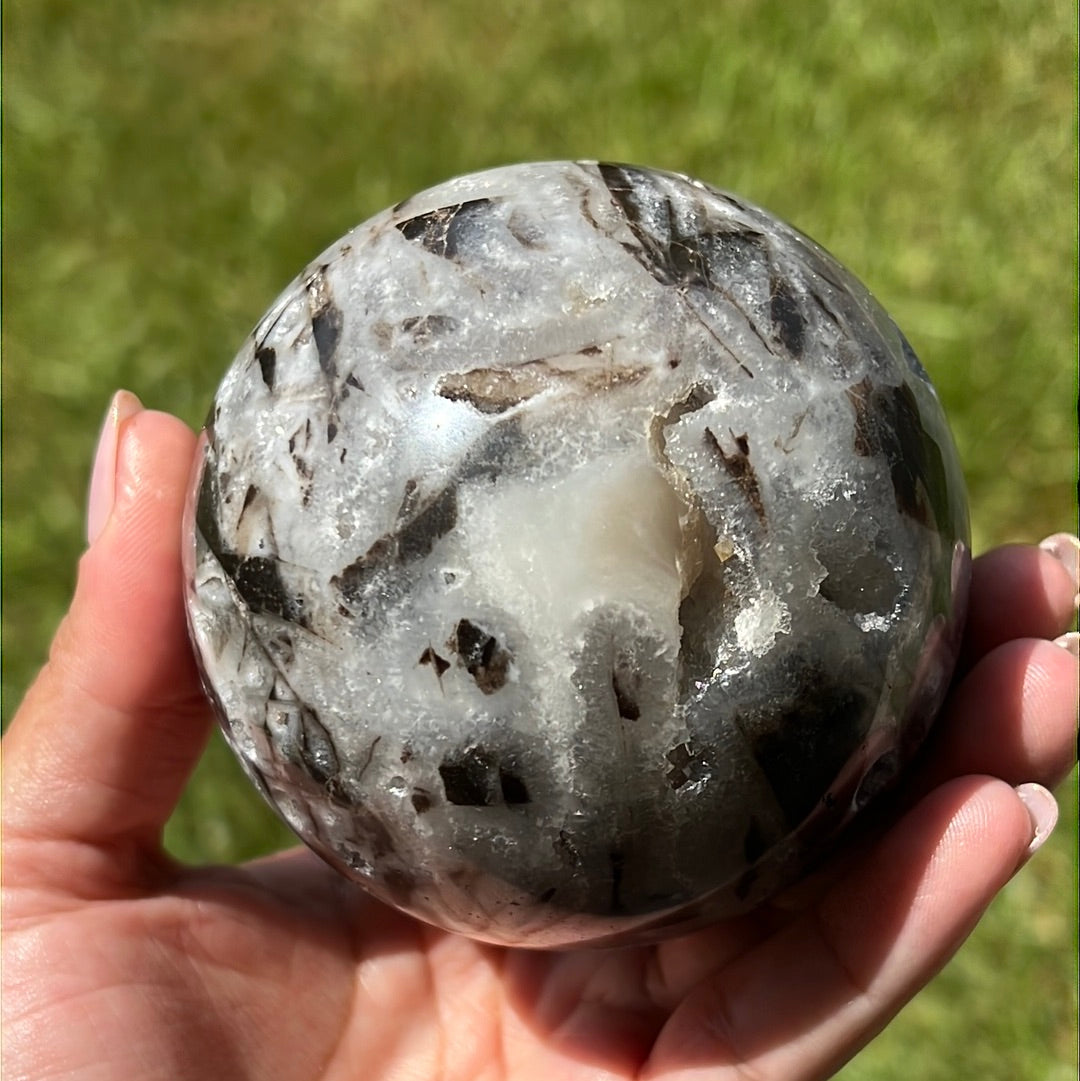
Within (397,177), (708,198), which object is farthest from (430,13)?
(708,198)

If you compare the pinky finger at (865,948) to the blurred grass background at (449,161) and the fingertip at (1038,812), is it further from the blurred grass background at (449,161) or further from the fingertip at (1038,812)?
the blurred grass background at (449,161)

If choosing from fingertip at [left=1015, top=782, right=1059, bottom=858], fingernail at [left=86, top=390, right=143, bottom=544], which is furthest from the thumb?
fingertip at [left=1015, top=782, right=1059, bottom=858]

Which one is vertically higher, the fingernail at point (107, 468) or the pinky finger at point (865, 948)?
the fingernail at point (107, 468)

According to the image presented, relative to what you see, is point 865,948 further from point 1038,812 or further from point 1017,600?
point 1017,600

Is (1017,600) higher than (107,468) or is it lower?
lower

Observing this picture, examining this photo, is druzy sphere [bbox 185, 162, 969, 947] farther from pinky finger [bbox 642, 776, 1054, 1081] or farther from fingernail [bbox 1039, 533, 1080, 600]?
fingernail [bbox 1039, 533, 1080, 600]

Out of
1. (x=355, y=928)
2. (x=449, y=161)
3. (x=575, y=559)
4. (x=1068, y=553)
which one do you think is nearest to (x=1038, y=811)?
(x=1068, y=553)

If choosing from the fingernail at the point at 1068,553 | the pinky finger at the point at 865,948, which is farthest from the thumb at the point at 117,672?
the fingernail at the point at 1068,553
